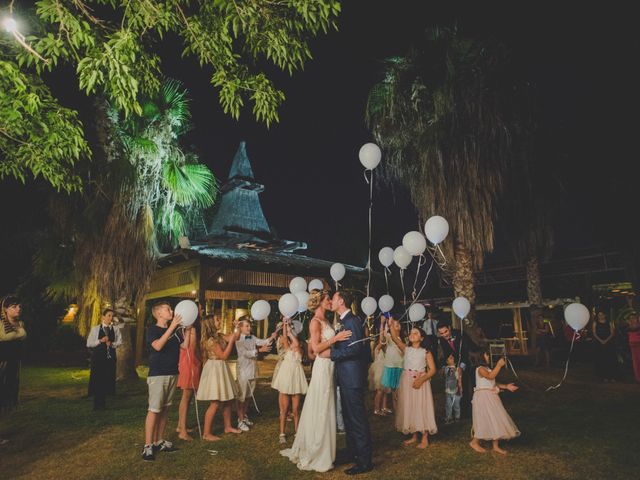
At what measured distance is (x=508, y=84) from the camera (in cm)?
1048

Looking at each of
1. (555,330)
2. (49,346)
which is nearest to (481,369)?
(555,330)

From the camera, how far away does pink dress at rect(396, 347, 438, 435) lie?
218 inches

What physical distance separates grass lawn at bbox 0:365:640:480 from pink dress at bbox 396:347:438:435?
0.98 feet

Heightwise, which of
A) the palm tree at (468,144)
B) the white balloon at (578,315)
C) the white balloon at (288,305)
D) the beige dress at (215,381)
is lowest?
the beige dress at (215,381)

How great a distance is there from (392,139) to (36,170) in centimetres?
946

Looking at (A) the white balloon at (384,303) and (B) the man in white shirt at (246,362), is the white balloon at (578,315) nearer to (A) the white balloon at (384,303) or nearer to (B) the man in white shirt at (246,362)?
(A) the white balloon at (384,303)

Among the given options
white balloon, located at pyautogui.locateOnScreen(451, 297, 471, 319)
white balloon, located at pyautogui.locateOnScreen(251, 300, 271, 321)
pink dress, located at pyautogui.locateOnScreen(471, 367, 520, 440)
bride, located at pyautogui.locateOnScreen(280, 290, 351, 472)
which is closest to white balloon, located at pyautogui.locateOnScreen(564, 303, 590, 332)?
pink dress, located at pyautogui.locateOnScreen(471, 367, 520, 440)

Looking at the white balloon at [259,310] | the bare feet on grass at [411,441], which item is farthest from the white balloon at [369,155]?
the bare feet on grass at [411,441]

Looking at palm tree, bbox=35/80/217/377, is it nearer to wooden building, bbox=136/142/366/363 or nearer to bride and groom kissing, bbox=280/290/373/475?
wooden building, bbox=136/142/366/363

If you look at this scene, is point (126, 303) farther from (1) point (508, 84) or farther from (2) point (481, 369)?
(1) point (508, 84)

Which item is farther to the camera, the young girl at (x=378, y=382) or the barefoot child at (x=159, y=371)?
the young girl at (x=378, y=382)

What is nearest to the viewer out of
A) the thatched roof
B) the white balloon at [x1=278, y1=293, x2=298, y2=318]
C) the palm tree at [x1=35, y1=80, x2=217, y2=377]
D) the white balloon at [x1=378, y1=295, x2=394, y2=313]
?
the white balloon at [x1=278, y1=293, x2=298, y2=318]

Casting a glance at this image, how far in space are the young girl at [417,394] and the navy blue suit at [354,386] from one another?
132 cm

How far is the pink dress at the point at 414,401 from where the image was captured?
5.55 meters
